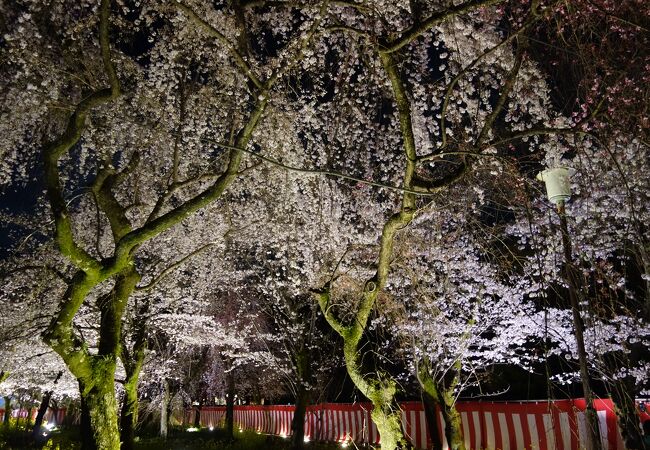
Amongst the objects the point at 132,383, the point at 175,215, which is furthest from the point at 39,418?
the point at 175,215

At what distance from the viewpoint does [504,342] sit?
1443 centimetres

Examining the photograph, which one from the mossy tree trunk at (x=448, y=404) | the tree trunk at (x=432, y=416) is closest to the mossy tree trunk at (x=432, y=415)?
the tree trunk at (x=432, y=416)

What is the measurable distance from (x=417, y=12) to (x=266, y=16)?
10.7 ft

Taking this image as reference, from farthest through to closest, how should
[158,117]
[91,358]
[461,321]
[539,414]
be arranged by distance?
[461,321], [539,414], [158,117], [91,358]

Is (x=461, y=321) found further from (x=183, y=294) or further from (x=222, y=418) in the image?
(x=222, y=418)

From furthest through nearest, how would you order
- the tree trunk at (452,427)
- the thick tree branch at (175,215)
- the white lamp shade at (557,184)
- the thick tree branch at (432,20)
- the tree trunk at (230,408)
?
the tree trunk at (230,408), the tree trunk at (452,427), the thick tree branch at (175,215), the white lamp shade at (557,184), the thick tree branch at (432,20)

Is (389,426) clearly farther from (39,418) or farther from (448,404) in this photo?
(39,418)

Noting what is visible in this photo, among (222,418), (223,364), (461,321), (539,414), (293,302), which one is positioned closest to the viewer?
(539,414)

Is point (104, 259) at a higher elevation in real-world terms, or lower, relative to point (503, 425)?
higher

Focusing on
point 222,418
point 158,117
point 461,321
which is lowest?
point 222,418

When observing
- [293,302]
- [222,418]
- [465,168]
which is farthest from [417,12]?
[222,418]

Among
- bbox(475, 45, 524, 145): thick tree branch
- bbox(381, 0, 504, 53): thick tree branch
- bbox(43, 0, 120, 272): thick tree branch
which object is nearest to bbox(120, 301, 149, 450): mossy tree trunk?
bbox(43, 0, 120, 272): thick tree branch

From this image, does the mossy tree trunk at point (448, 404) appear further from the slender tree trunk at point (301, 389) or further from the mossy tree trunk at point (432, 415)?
the slender tree trunk at point (301, 389)

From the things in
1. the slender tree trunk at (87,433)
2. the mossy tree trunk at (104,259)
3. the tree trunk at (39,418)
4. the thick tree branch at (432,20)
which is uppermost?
the thick tree branch at (432,20)
